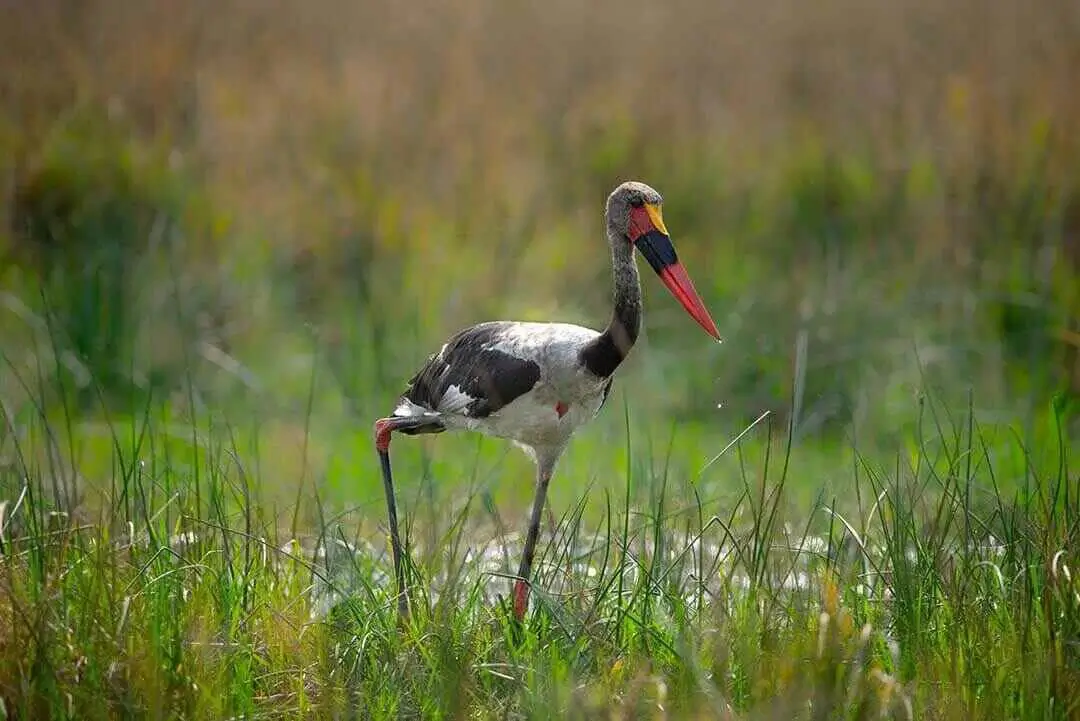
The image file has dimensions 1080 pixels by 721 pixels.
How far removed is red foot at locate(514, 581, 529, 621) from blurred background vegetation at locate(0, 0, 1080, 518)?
202cm

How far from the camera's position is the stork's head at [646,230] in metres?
3.54

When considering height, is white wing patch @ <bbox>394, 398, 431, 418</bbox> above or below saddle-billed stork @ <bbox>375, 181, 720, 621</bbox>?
below

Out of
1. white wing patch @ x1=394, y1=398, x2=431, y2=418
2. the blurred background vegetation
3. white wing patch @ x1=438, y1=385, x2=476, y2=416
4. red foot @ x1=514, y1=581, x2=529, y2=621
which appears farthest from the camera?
the blurred background vegetation

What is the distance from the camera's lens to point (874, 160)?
7.10 metres

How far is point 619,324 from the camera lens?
3.51 meters

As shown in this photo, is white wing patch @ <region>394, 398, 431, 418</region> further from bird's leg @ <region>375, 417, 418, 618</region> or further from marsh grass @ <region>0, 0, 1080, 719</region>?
marsh grass @ <region>0, 0, 1080, 719</region>

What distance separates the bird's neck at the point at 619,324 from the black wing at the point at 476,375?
5.8 inches

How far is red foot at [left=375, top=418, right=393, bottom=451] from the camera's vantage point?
409cm

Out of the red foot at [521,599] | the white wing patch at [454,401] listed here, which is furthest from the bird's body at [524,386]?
the red foot at [521,599]

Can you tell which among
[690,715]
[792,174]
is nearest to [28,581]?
[690,715]

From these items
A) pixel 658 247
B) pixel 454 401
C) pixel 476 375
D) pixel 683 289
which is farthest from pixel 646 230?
pixel 454 401

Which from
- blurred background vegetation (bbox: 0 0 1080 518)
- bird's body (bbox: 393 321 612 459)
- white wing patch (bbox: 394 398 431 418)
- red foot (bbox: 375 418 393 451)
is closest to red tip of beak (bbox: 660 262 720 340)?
bird's body (bbox: 393 321 612 459)

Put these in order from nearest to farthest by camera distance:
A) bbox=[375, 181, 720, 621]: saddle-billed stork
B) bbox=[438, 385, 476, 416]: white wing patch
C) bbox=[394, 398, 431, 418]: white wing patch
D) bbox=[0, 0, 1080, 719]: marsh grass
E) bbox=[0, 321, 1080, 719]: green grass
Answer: bbox=[0, 321, 1080, 719]: green grass, bbox=[0, 0, 1080, 719]: marsh grass, bbox=[375, 181, 720, 621]: saddle-billed stork, bbox=[438, 385, 476, 416]: white wing patch, bbox=[394, 398, 431, 418]: white wing patch

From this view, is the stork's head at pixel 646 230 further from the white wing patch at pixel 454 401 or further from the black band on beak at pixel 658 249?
the white wing patch at pixel 454 401
